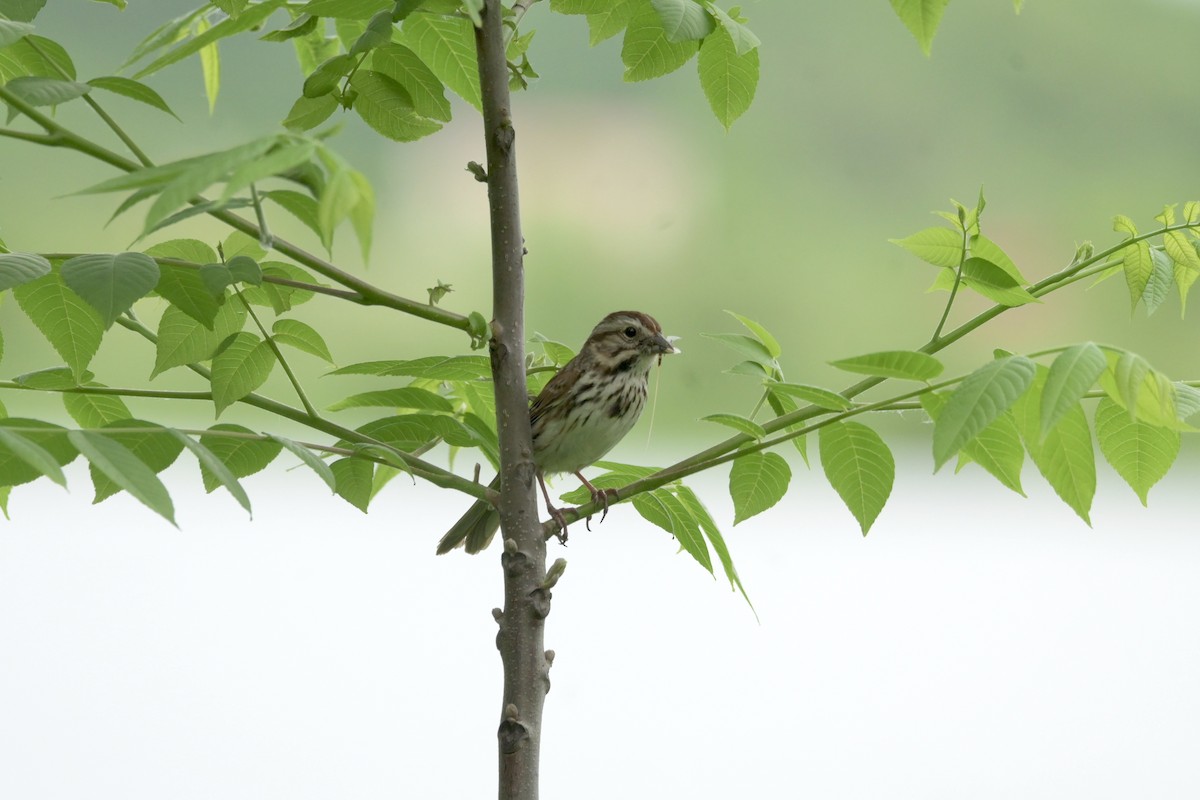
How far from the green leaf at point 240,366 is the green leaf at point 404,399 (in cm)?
6

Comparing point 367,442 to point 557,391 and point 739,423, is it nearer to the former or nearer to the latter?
point 739,423

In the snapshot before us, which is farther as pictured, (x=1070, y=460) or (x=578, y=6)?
(x=578, y=6)

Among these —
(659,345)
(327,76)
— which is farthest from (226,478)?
(659,345)

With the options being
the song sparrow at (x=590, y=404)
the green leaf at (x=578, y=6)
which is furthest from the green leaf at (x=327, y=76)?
the song sparrow at (x=590, y=404)

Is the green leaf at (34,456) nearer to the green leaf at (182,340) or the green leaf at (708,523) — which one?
the green leaf at (182,340)

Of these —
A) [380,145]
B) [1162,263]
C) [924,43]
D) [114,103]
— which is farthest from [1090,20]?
[924,43]

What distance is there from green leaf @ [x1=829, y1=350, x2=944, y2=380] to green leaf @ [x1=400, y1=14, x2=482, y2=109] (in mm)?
286

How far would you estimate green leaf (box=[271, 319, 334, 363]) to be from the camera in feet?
2.13

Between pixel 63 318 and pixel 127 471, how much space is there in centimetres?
18

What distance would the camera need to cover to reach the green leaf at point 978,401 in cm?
46

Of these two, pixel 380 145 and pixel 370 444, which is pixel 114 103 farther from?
pixel 370 444

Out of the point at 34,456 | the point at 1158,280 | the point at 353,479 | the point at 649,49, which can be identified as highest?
the point at 649,49

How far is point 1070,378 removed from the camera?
18.7 inches

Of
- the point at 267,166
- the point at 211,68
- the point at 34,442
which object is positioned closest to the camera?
the point at 267,166
